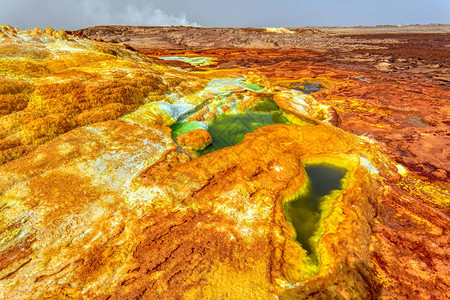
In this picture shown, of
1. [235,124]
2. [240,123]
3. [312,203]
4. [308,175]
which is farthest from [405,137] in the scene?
[235,124]

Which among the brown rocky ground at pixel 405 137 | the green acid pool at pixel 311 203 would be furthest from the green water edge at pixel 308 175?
the brown rocky ground at pixel 405 137

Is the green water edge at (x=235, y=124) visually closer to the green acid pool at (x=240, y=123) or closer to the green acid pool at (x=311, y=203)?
the green acid pool at (x=240, y=123)

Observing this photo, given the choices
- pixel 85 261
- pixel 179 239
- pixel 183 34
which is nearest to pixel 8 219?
pixel 85 261

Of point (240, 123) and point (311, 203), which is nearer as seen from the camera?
point (311, 203)

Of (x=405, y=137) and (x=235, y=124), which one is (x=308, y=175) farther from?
(x=405, y=137)

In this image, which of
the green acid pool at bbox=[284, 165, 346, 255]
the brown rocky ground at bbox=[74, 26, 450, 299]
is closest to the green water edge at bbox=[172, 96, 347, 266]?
the green acid pool at bbox=[284, 165, 346, 255]

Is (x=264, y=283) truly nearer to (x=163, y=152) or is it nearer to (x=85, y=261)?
(x=85, y=261)

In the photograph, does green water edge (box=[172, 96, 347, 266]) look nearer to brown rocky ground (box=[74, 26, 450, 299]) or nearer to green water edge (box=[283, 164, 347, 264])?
green water edge (box=[283, 164, 347, 264])
